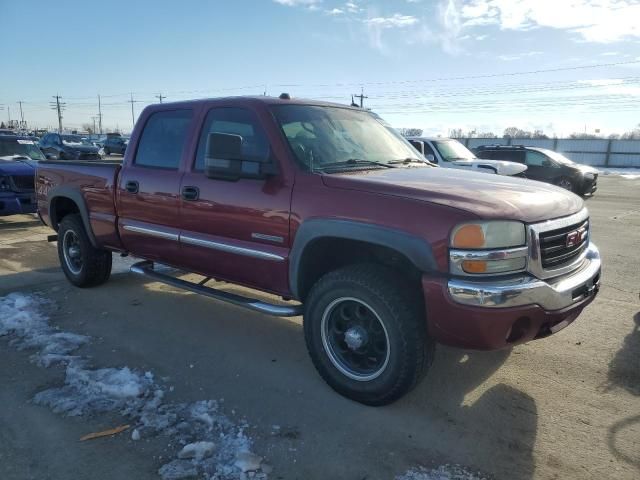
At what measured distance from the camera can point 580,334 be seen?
4.46 metres

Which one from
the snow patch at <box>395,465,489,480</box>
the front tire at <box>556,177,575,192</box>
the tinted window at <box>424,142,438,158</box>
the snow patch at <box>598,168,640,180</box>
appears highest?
the tinted window at <box>424,142,438,158</box>

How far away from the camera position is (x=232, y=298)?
4.00 m

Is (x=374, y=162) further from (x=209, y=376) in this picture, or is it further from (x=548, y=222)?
(x=209, y=376)

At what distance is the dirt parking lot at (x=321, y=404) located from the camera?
2.70 metres

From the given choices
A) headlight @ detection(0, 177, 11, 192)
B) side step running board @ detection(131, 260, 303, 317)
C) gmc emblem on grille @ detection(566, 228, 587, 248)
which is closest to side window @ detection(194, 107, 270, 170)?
side step running board @ detection(131, 260, 303, 317)

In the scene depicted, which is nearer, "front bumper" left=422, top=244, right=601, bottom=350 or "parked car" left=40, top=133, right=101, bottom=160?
"front bumper" left=422, top=244, right=601, bottom=350

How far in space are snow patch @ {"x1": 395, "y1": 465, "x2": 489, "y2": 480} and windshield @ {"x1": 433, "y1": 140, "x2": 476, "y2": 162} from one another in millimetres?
10160

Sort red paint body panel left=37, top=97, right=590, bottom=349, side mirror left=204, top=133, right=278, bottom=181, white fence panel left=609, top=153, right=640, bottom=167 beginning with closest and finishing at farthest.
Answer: red paint body panel left=37, top=97, right=590, bottom=349 → side mirror left=204, top=133, right=278, bottom=181 → white fence panel left=609, top=153, right=640, bottom=167

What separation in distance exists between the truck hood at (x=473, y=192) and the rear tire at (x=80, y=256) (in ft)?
11.5

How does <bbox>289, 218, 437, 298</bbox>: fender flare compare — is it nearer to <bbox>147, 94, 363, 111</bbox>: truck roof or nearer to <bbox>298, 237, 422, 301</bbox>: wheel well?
<bbox>298, 237, 422, 301</bbox>: wheel well

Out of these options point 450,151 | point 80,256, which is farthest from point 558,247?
point 450,151

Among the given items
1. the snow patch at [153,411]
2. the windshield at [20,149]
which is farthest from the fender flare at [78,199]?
the windshield at [20,149]

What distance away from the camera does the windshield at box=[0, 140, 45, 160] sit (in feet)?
37.5

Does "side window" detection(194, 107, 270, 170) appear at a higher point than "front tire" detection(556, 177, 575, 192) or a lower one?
higher
